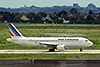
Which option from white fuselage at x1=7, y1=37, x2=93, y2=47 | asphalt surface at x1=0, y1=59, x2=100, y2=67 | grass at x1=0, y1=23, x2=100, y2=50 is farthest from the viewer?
grass at x1=0, y1=23, x2=100, y2=50

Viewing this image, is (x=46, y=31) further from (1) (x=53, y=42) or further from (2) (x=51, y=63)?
(2) (x=51, y=63)

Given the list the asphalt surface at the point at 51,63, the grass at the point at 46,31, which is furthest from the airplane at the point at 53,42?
the asphalt surface at the point at 51,63

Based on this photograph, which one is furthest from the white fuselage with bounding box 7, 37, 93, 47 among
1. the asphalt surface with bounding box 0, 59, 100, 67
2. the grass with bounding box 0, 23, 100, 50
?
the asphalt surface with bounding box 0, 59, 100, 67

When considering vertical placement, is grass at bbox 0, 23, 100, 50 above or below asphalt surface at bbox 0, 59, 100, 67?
below

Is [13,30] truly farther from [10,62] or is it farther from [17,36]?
[10,62]

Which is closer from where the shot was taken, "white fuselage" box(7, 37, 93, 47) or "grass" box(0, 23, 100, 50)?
"white fuselage" box(7, 37, 93, 47)

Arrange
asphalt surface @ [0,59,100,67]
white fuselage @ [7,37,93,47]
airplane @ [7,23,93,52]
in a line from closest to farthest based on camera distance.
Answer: asphalt surface @ [0,59,100,67] → airplane @ [7,23,93,52] → white fuselage @ [7,37,93,47]

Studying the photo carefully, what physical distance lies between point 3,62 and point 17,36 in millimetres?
18893

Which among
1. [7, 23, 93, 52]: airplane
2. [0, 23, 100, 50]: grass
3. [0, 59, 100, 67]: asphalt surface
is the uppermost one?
[0, 59, 100, 67]: asphalt surface

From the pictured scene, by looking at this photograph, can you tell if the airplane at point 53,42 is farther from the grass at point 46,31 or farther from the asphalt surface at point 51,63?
the asphalt surface at point 51,63

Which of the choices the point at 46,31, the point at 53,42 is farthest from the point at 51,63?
the point at 46,31

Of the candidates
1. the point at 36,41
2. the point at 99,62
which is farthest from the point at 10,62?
the point at 36,41

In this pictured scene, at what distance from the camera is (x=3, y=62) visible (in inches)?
1484

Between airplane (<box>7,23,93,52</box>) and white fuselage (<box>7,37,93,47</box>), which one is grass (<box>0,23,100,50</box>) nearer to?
white fuselage (<box>7,37,93,47</box>)
